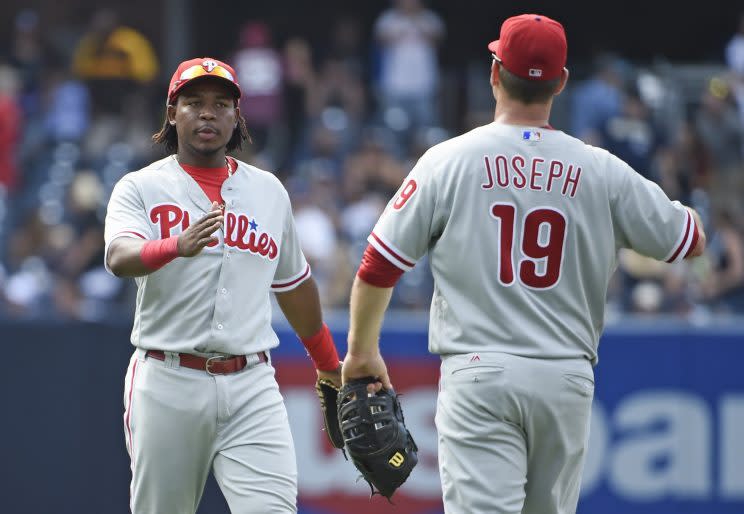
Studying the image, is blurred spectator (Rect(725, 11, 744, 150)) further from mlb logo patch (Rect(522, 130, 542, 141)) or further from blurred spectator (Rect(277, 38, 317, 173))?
mlb logo patch (Rect(522, 130, 542, 141))

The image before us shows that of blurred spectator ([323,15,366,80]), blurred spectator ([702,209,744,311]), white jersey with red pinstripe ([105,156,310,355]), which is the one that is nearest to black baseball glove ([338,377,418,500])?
white jersey with red pinstripe ([105,156,310,355])

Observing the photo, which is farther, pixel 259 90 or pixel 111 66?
pixel 111 66

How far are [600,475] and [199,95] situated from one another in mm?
4500

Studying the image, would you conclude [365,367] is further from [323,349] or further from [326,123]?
[326,123]

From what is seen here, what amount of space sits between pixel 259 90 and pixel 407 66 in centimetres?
157

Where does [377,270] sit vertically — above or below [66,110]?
below

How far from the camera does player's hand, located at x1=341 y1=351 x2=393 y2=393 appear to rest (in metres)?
4.73

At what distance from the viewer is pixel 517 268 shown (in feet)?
15.0

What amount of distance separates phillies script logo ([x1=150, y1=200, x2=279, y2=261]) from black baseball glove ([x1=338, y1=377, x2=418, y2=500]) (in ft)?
2.25

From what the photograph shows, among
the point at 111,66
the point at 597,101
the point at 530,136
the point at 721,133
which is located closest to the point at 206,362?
the point at 530,136

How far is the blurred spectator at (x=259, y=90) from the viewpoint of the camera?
13.6 m

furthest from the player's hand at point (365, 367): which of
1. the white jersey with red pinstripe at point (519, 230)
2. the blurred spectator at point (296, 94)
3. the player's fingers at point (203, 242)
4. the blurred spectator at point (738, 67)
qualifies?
the blurred spectator at point (738, 67)

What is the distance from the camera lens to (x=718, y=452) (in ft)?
28.3

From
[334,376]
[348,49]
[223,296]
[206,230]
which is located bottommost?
[334,376]
